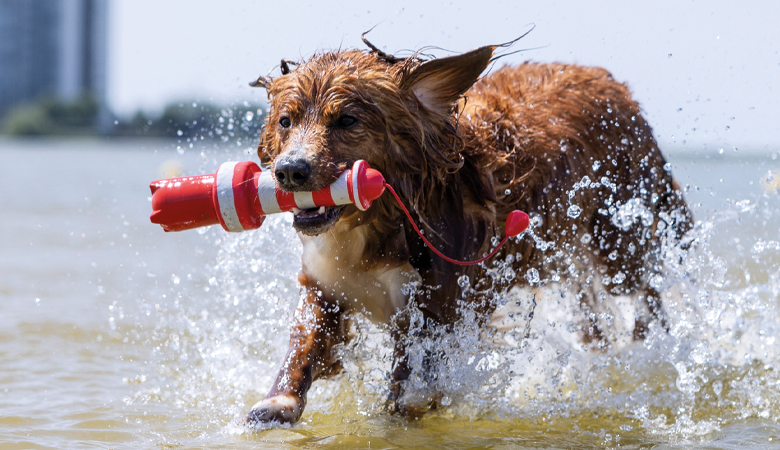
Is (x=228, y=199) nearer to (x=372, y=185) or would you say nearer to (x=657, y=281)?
(x=372, y=185)

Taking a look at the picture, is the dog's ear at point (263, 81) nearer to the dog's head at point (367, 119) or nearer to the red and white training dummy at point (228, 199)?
the dog's head at point (367, 119)

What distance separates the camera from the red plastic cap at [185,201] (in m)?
3.16

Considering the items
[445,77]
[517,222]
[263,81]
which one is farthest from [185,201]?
[517,222]

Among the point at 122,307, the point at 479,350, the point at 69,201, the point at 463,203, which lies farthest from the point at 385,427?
the point at 69,201

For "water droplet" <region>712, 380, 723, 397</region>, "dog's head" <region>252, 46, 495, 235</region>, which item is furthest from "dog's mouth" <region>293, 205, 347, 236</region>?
"water droplet" <region>712, 380, 723, 397</region>

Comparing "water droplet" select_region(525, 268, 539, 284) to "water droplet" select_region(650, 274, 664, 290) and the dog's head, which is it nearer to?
the dog's head

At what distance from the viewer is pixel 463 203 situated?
147 inches

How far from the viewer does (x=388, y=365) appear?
4.09 m

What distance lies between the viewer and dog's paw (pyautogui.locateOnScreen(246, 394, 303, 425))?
3375 mm

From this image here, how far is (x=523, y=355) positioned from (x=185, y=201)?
2.47 m

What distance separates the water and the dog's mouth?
0.86 m

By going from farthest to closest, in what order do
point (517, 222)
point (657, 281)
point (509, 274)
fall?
point (657, 281), point (509, 274), point (517, 222)

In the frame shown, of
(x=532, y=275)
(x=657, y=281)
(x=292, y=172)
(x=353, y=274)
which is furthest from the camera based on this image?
(x=657, y=281)

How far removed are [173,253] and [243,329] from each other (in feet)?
14.3
